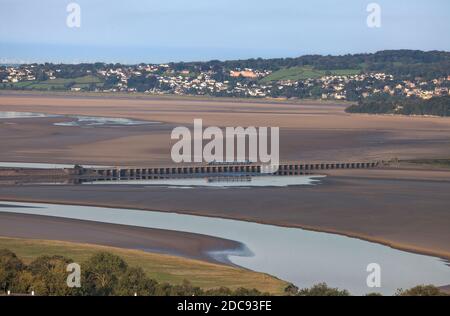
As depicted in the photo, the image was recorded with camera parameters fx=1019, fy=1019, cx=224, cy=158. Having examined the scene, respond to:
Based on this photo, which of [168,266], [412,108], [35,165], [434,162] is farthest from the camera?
[412,108]

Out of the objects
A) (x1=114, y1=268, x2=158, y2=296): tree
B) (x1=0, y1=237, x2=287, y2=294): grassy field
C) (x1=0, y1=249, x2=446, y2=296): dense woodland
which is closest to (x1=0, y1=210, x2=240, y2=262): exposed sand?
(x1=0, y1=237, x2=287, y2=294): grassy field

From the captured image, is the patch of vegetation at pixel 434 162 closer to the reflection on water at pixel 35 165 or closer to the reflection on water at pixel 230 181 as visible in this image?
the reflection on water at pixel 230 181

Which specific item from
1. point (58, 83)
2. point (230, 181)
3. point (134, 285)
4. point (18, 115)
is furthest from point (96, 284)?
point (58, 83)

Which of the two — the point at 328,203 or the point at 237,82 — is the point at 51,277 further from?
the point at 237,82

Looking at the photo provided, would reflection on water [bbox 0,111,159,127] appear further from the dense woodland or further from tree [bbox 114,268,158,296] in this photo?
tree [bbox 114,268,158,296]

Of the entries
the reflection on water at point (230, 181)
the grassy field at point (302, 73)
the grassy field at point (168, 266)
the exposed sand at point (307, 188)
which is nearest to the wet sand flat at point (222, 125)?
the exposed sand at point (307, 188)

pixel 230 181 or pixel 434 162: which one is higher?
pixel 230 181

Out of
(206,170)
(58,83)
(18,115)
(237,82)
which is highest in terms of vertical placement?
(206,170)
